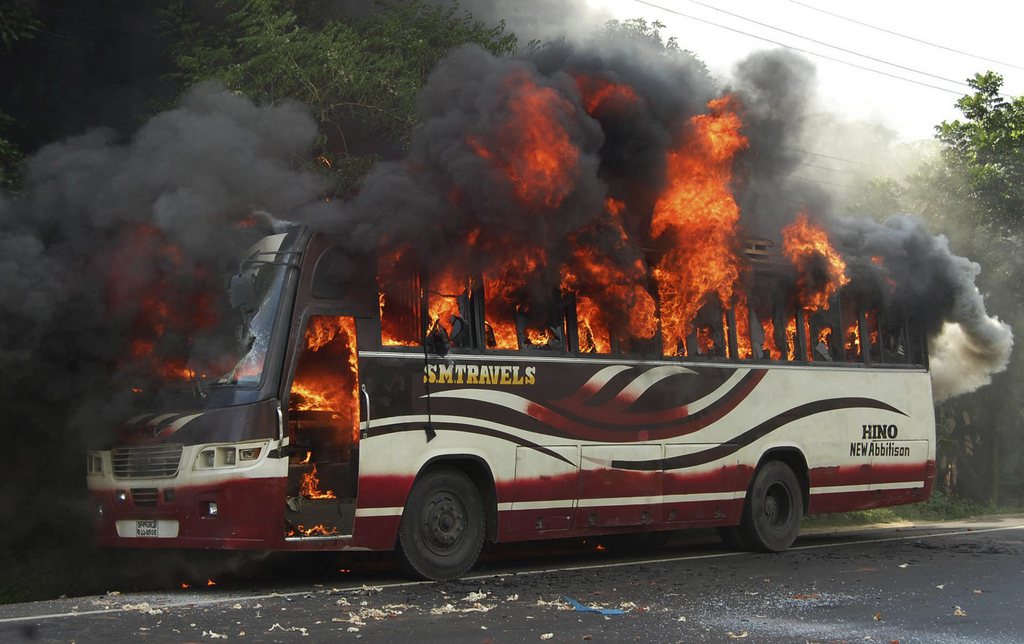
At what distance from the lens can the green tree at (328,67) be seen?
53.7ft

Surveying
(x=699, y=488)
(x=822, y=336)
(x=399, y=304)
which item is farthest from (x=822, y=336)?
(x=399, y=304)

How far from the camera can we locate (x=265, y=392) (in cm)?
994

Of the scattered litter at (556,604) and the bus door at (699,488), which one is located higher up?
the bus door at (699,488)

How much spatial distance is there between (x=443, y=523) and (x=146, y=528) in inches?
103

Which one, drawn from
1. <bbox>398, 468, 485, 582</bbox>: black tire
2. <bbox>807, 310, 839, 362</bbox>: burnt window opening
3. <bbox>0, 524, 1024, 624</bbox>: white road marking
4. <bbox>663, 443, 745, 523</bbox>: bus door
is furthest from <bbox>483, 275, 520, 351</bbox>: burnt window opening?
<bbox>807, 310, 839, 362</bbox>: burnt window opening

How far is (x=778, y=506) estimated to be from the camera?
49.1 ft

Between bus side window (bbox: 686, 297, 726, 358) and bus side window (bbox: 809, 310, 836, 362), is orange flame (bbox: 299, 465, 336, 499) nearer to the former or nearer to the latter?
bus side window (bbox: 686, 297, 726, 358)

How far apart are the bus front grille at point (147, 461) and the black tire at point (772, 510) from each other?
Result: 7101mm

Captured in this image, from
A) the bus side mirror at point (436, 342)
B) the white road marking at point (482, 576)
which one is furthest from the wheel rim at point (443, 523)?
the bus side mirror at point (436, 342)

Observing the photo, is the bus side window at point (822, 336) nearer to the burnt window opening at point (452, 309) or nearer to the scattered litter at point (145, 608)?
the burnt window opening at point (452, 309)

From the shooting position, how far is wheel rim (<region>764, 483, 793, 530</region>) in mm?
14766

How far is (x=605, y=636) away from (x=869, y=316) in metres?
9.02

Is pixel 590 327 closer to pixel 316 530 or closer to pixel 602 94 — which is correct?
pixel 602 94

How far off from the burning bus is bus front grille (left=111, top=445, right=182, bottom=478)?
0.02 m
